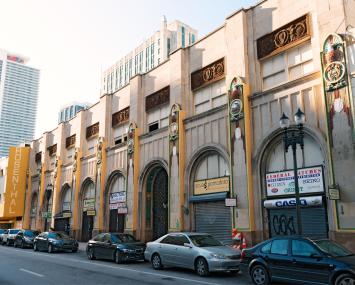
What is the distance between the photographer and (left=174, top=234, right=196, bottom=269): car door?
12.1 meters

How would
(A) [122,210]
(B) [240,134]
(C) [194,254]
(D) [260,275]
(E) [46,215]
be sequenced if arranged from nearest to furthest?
1. (D) [260,275]
2. (C) [194,254]
3. (B) [240,134]
4. (A) [122,210]
5. (E) [46,215]

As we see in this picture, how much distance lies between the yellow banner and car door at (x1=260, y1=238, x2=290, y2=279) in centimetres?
4377

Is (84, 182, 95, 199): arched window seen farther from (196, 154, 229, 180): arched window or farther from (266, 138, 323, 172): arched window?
(266, 138, 323, 172): arched window

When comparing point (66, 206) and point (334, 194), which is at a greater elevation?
point (66, 206)

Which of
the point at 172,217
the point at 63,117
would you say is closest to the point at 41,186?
the point at 172,217

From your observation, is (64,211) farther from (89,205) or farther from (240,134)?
(240,134)

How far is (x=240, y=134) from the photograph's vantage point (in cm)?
1797

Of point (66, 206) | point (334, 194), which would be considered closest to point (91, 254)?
point (334, 194)

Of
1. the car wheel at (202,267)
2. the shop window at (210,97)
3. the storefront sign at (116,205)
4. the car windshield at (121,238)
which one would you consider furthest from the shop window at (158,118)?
the car wheel at (202,267)

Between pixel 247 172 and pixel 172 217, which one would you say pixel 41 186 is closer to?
pixel 172 217

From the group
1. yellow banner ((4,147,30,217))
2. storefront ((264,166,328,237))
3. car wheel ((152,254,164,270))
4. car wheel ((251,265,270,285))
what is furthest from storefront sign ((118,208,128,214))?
yellow banner ((4,147,30,217))

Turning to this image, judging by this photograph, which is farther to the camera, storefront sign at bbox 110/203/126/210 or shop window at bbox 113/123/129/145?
shop window at bbox 113/123/129/145

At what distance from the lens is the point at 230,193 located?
59.8 ft

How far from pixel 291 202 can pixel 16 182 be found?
4185cm
